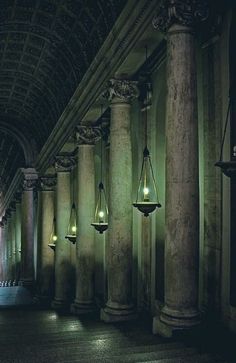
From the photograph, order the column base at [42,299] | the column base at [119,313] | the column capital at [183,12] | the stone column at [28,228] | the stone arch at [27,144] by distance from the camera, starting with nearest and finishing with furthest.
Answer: the column capital at [183,12] < the column base at [119,313] < the column base at [42,299] < the stone arch at [27,144] < the stone column at [28,228]

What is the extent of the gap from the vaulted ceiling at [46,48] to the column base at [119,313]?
728 cm

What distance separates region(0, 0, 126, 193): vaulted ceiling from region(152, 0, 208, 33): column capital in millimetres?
3623

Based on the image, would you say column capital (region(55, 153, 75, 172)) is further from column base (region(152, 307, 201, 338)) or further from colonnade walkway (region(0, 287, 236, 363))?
column base (region(152, 307, 201, 338))

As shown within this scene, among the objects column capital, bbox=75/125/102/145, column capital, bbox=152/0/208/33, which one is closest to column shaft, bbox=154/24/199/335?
column capital, bbox=152/0/208/33

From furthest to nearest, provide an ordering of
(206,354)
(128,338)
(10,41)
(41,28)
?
(10,41)
(41,28)
(128,338)
(206,354)

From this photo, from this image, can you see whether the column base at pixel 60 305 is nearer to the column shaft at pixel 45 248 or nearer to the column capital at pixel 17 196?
the column shaft at pixel 45 248

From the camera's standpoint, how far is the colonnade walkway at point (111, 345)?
7474 mm

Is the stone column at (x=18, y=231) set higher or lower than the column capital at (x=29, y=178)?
lower

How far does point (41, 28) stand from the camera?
17266 mm

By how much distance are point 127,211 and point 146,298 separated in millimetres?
3093

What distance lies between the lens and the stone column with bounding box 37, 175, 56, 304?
82.0ft

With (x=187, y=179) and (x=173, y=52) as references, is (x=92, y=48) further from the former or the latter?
(x=187, y=179)

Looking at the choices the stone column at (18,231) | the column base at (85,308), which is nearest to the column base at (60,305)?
the column base at (85,308)

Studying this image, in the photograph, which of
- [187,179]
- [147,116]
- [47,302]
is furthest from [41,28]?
[47,302]
